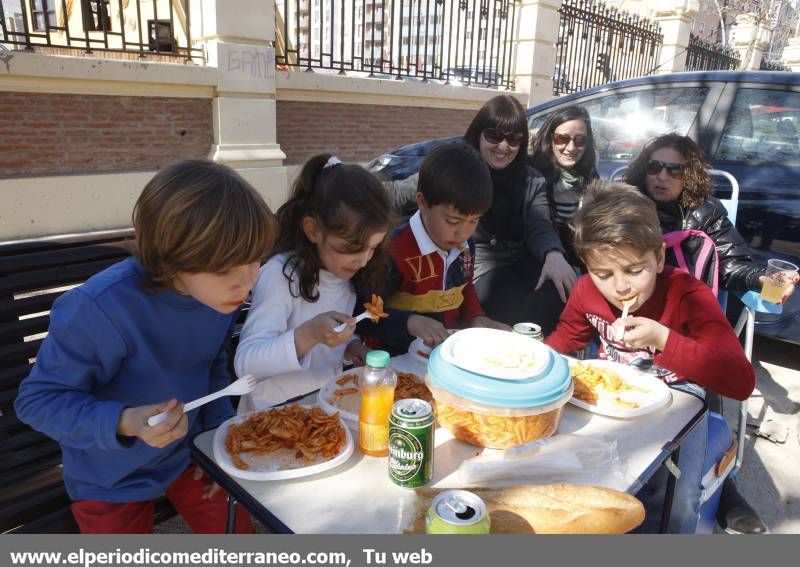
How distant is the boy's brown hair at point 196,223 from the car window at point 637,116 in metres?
3.57

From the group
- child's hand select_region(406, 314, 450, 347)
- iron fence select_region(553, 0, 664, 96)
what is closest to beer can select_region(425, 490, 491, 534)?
child's hand select_region(406, 314, 450, 347)

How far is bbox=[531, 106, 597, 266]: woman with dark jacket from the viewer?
130 inches

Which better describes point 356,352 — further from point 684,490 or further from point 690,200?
point 690,200

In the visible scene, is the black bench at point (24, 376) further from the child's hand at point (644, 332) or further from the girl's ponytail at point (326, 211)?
the child's hand at point (644, 332)

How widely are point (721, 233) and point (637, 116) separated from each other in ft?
6.16

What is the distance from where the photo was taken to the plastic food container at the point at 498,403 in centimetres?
140

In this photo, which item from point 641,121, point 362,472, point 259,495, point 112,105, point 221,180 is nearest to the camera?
point 259,495

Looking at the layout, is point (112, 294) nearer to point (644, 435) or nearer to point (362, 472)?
point (362, 472)

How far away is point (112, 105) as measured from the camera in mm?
6594

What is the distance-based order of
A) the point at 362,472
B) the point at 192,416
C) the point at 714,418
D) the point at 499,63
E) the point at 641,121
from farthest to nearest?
the point at 499,63
the point at 641,121
the point at 714,418
the point at 192,416
the point at 362,472

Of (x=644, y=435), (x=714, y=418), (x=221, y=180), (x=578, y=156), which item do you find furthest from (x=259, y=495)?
(x=578, y=156)

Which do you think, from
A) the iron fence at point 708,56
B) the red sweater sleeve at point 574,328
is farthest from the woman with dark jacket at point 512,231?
the iron fence at point 708,56

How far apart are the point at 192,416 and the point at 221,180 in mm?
803

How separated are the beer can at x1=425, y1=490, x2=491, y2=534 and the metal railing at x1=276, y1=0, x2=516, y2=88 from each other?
7805 mm
